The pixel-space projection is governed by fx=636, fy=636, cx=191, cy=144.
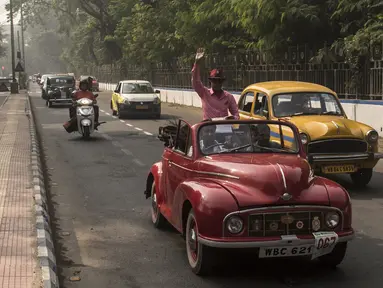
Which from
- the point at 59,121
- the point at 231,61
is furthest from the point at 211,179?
the point at 231,61

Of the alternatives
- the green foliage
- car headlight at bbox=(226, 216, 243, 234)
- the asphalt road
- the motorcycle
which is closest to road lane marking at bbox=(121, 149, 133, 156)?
the asphalt road

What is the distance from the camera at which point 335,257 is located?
20.0 feet

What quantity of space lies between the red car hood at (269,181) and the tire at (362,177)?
460cm

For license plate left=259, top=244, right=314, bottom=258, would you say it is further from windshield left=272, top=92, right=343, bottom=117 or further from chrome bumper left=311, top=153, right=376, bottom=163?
windshield left=272, top=92, right=343, bottom=117

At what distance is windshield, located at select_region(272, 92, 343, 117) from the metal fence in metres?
7.87

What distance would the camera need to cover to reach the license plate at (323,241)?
5590 millimetres

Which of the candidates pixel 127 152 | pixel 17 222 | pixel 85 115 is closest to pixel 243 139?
pixel 17 222

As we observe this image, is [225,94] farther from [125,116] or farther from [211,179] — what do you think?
[125,116]

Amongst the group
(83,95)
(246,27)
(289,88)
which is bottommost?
(83,95)

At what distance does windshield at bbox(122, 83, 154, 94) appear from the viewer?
27.9m

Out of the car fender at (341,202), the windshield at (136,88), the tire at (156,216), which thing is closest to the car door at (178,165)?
the tire at (156,216)

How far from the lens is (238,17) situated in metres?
26.9

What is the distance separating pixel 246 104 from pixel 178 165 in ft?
18.3

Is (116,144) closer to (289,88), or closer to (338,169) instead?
(289,88)
